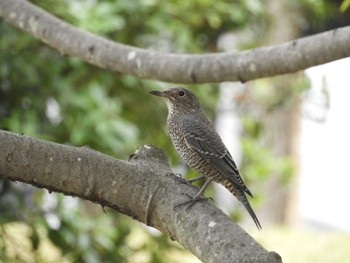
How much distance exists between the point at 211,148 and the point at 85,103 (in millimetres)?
1314

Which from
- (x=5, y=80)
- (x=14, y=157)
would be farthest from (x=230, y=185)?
(x=5, y=80)

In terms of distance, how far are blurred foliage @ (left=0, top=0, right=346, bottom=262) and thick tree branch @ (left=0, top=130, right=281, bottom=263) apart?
1.77m

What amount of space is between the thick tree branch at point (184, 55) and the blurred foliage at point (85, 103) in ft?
2.80

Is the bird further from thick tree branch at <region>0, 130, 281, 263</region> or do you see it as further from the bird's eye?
thick tree branch at <region>0, 130, 281, 263</region>

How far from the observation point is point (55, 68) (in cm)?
480

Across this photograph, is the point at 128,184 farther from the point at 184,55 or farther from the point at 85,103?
the point at 85,103

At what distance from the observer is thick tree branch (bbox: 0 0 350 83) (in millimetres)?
3221

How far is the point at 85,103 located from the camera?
4.64 m

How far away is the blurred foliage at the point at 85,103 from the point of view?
457cm

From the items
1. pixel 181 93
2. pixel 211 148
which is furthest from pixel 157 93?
pixel 211 148

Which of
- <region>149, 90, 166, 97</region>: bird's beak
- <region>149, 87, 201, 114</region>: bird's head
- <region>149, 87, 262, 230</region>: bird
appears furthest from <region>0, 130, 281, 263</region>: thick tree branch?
<region>149, 87, 201, 114</region>: bird's head

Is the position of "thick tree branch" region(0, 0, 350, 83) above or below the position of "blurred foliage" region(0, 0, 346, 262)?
above

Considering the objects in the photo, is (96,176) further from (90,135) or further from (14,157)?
(90,135)

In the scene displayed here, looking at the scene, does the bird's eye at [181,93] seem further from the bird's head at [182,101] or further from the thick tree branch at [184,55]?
the thick tree branch at [184,55]
